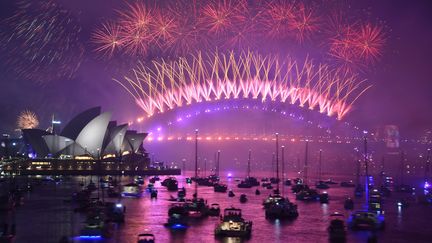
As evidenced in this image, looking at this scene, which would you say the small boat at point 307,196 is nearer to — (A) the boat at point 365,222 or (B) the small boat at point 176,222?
(A) the boat at point 365,222

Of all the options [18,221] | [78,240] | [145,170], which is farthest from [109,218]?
[145,170]

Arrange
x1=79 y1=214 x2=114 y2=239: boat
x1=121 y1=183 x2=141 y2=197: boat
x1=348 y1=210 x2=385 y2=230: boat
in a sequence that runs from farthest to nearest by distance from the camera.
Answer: x1=121 y1=183 x2=141 y2=197: boat < x1=348 y1=210 x2=385 y2=230: boat < x1=79 y1=214 x2=114 y2=239: boat

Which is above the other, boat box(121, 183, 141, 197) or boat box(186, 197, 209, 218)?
boat box(121, 183, 141, 197)

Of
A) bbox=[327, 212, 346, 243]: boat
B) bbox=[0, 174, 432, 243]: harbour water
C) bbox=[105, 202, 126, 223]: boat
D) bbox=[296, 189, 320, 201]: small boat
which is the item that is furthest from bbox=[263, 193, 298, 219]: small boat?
bbox=[296, 189, 320, 201]: small boat

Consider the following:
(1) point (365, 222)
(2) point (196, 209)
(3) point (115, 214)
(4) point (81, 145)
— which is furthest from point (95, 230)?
(4) point (81, 145)

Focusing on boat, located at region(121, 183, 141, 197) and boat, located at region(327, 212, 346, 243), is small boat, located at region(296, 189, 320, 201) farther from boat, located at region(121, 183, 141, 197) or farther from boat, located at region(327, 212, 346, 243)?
boat, located at region(327, 212, 346, 243)

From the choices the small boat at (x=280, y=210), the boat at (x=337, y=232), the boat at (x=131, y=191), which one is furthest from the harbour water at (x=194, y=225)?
the boat at (x=131, y=191)

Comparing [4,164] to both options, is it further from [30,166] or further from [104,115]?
[104,115]

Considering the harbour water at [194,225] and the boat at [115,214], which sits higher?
the boat at [115,214]

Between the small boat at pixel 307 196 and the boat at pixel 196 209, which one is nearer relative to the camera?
the boat at pixel 196 209
